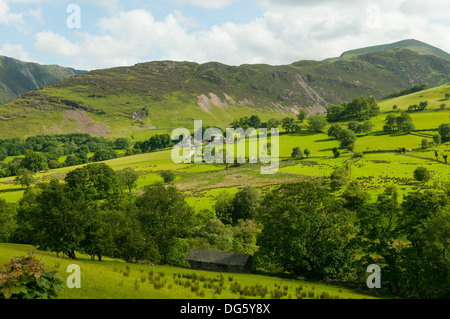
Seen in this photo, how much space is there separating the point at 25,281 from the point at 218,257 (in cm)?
3247

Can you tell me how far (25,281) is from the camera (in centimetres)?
985

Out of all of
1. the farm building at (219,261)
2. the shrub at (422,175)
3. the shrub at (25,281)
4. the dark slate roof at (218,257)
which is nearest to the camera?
the shrub at (25,281)

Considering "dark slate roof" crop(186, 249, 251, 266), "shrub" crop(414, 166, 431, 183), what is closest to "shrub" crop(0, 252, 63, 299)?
"dark slate roof" crop(186, 249, 251, 266)

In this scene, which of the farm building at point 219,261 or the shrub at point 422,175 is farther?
the shrub at point 422,175

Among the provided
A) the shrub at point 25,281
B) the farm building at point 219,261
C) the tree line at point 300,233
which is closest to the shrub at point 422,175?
the tree line at point 300,233

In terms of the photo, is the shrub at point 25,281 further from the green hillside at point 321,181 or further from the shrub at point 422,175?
the shrub at point 422,175

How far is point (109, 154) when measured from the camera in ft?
573

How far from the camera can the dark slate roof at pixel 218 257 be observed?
126 ft

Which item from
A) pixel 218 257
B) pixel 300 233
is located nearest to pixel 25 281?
pixel 300 233

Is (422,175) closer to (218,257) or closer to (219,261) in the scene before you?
(218,257)

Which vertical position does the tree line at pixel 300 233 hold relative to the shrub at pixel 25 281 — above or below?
below

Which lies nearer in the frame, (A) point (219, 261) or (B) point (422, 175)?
(A) point (219, 261)

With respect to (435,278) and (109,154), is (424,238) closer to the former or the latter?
(435,278)

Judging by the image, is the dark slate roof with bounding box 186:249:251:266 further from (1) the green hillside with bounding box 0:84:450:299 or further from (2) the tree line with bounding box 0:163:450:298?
(1) the green hillside with bounding box 0:84:450:299
